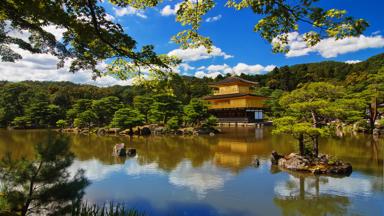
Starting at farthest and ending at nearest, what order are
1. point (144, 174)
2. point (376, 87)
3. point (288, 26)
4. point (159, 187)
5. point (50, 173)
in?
1. point (376, 87)
2. point (144, 174)
3. point (159, 187)
4. point (50, 173)
5. point (288, 26)

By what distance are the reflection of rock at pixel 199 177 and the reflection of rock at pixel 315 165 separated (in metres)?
1.94

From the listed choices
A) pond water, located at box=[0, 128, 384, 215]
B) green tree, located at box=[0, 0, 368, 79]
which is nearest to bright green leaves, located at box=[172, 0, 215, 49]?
green tree, located at box=[0, 0, 368, 79]

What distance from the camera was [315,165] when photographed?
797cm

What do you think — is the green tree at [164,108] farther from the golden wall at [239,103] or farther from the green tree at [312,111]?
the green tree at [312,111]

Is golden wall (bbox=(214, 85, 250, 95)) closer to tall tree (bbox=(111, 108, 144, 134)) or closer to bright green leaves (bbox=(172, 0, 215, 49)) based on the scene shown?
tall tree (bbox=(111, 108, 144, 134))

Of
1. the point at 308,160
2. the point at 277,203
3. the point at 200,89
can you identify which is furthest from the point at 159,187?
the point at 200,89

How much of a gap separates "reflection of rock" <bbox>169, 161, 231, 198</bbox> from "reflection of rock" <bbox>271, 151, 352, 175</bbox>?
6.35 feet

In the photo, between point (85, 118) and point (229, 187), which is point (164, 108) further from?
point (229, 187)

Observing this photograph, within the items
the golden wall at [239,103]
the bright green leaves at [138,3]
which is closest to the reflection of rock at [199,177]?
the bright green leaves at [138,3]

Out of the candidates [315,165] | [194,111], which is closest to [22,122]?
[194,111]

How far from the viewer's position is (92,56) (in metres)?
4.25

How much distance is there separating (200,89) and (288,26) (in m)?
36.2

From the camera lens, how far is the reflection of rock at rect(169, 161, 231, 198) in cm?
660

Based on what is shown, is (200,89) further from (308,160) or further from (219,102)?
(308,160)
